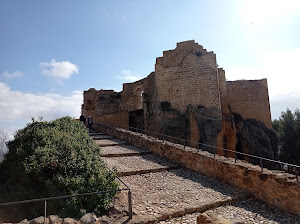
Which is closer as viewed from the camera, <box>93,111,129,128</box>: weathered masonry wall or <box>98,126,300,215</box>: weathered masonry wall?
<box>98,126,300,215</box>: weathered masonry wall

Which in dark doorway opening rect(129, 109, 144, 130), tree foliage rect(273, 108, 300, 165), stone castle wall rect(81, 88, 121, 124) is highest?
stone castle wall rect(81, 88, 121, 124)

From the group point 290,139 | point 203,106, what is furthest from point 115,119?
point 290,139

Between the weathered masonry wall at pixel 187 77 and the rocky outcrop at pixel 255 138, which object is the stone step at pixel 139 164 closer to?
the weathered masonry wall at pixel 187 77

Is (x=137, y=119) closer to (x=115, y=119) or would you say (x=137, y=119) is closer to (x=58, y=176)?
(x=115, y=119)

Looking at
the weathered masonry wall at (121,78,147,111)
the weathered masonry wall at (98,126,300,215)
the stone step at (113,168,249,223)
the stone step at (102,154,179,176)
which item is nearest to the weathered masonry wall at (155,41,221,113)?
the weathered masonry wall at (121,78,147,111)

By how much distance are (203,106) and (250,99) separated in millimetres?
6088

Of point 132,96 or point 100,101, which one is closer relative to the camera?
point 132,96

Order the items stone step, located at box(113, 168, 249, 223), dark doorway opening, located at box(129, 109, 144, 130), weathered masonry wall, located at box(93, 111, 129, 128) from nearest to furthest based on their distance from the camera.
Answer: stone step, located at box(113, 168, 249, 223)
weathered masonry wall, located at box(93, 111, 129, 128)
dark doorway opening, located at box(129, 109, 144, 130)

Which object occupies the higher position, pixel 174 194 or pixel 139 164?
pixel 139 164

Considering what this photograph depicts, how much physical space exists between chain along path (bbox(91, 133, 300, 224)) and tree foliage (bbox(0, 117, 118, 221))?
664 mm

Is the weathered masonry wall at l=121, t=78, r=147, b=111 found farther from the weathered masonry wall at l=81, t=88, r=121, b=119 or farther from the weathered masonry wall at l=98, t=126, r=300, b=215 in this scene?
the weathered masonry wall at l=98, t=126, r=300, b=215

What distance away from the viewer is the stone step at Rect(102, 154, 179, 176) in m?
8.25

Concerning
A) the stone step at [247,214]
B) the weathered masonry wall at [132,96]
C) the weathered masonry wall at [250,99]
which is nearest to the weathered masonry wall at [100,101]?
the weathered masonry wall at [132,96]

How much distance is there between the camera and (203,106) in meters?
17.8
